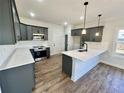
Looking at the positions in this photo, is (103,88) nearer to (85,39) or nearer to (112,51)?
(112,51)

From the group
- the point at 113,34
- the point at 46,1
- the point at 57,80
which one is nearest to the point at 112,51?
the point at 113,34

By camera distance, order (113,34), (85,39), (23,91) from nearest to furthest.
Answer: (23,91) → (113,34) → (85,39)

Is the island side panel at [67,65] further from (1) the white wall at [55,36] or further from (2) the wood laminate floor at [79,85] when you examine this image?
(1) the white wall at [55,36]

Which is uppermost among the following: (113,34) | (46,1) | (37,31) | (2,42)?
(46,1)

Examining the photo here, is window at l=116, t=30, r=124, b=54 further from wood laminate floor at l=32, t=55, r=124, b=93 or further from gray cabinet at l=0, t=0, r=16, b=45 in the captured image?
gray cabinet at l=0, t=0, r=16, b=45

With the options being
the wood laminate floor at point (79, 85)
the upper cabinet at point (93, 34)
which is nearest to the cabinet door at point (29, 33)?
the wood laminate floor at point (79, 85)

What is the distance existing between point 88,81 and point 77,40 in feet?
13.8

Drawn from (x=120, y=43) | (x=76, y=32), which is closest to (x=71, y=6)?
(x=76, y=32)

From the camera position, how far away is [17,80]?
1.42 m

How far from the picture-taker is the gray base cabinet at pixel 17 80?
1262 millimetres

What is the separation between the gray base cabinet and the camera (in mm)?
1262

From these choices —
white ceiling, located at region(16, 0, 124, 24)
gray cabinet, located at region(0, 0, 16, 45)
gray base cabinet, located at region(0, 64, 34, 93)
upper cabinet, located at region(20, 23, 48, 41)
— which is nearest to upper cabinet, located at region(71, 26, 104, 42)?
white ceiling, located at region(16, 0, 124, 24)

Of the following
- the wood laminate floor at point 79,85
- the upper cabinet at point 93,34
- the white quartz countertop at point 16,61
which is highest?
the upper cabinet at point 93,34

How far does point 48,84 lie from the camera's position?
86.0 inches
